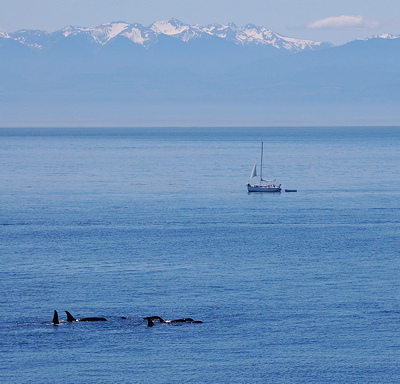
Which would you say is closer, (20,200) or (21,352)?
(21,352)

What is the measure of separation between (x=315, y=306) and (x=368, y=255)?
72.8 ft

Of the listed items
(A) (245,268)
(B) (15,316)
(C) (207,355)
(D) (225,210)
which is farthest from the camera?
(D) (225,210)

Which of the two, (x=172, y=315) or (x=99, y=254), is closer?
(x=172, y=315)

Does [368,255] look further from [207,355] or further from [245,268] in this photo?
[207,355]

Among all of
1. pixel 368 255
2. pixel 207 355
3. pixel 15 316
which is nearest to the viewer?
pixel 207 355

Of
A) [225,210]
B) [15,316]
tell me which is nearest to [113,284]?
[15,316]

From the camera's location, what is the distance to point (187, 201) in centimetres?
14312

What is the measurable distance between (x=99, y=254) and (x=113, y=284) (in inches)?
579

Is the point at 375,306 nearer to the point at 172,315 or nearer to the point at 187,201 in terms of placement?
the point at 172,315

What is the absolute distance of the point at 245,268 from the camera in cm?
8512

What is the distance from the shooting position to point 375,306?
232ft

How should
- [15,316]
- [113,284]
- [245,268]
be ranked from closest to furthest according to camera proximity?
[15,316], [113,284], [245,268]

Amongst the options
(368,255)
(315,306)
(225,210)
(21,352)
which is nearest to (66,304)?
(21,352)

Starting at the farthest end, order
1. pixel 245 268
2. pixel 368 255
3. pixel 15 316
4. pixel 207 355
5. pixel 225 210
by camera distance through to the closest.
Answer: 1. pixel 225 210
2. pixel 368 255
3. pixel 245 268
4. pixel 15 316
5. pixel 207 355
